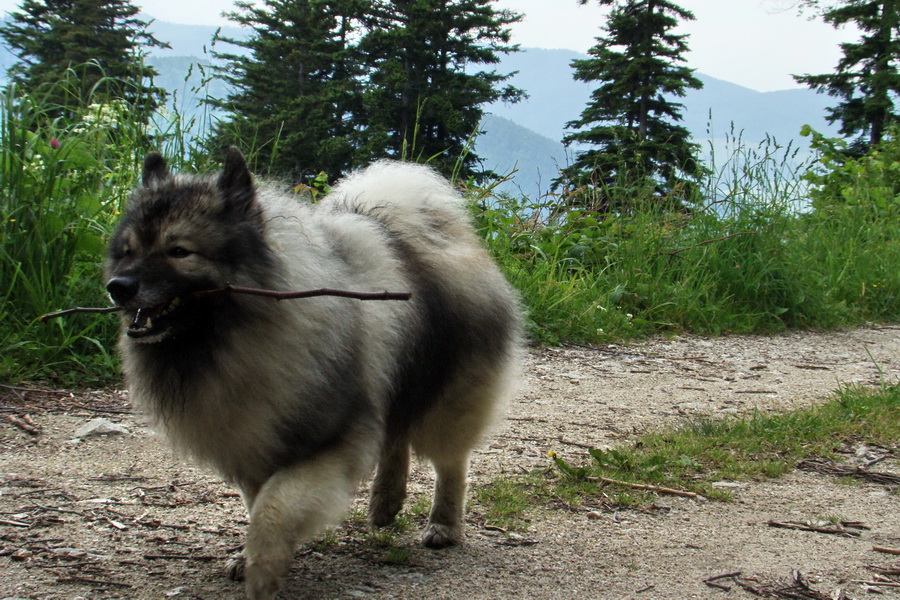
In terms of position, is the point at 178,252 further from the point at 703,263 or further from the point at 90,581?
the point at 703,263

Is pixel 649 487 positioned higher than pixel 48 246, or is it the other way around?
pixel 48 246

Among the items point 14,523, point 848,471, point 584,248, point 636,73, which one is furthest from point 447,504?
point 636,73

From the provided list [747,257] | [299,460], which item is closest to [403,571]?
[299,460]

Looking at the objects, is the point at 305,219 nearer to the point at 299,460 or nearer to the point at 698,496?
the point at 299,460

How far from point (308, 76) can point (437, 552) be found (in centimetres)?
2850

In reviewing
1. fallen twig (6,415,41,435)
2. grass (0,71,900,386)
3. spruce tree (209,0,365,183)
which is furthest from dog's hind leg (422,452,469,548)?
spruce tree (209,0,365,183)

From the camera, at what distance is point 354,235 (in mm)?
3025

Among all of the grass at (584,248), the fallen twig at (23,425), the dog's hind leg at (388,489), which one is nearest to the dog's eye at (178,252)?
the dog's hind leg at (388,489)

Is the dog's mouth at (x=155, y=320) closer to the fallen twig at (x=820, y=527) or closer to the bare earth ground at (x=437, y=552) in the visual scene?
the bare earth ground at (x=437, y=552)

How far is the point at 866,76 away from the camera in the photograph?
996 inches

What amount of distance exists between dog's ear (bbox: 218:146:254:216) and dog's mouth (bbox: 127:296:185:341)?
0.40m

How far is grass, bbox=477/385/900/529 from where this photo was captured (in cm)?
352

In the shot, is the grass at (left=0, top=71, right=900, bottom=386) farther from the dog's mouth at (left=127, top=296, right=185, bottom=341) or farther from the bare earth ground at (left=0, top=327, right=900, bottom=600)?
the dog's mouth at (left=127, top=296, right=185, bottom=341)

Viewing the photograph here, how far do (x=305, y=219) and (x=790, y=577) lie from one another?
2.08 metres
